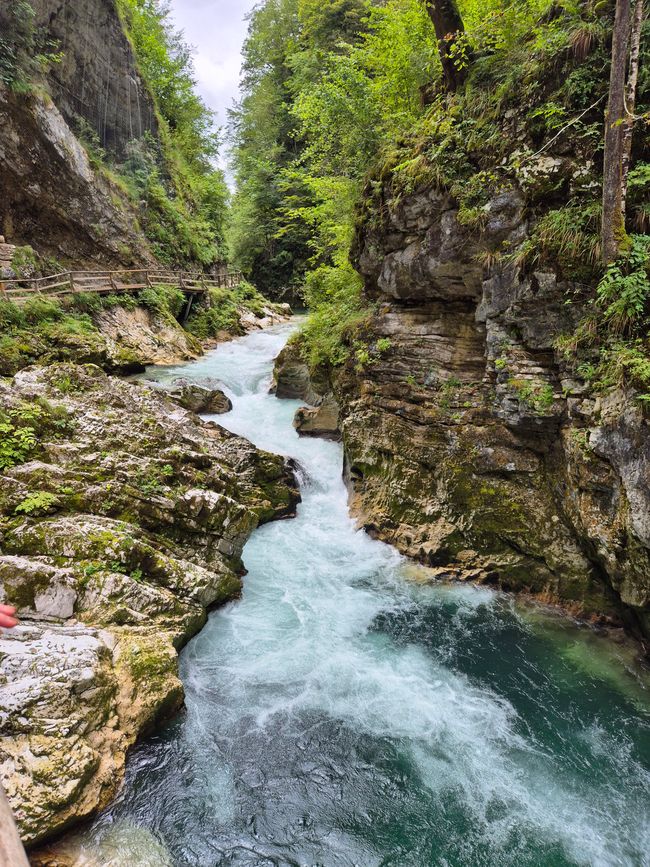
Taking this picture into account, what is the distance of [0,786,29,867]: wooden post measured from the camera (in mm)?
1301

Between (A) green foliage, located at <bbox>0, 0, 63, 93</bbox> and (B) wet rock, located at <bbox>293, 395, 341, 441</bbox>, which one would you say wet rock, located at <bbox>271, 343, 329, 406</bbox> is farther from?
(A) green foliage, located at <bbox>0, 0, 63, 93</bbox>

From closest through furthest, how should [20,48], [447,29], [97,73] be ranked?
1. [447,29]
2. [20,48]
3. [97,73]

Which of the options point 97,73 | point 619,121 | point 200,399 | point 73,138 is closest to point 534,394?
point 619,121

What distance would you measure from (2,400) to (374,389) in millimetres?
6928

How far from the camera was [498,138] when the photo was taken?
7.44 m

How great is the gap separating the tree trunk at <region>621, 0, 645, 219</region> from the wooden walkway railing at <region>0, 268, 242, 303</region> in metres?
14.2

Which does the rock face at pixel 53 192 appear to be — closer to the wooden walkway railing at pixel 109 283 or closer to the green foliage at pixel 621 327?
the wooden walkway railing at pixel 109 283

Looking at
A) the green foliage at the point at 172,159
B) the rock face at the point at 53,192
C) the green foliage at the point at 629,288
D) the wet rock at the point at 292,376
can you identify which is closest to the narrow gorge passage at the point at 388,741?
the green foliage at the point at 629,288

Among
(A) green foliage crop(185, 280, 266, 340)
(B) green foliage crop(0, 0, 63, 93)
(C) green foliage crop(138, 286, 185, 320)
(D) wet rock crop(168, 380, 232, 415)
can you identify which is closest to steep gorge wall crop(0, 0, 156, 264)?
(B) green foliage crop(0, 0, 63, 93)

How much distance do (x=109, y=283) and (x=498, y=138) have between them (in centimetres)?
1505

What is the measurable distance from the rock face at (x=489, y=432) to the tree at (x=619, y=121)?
89 cm

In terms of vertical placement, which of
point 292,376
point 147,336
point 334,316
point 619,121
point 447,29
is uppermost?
point 447,29

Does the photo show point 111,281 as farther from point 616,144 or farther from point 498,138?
point 616,144

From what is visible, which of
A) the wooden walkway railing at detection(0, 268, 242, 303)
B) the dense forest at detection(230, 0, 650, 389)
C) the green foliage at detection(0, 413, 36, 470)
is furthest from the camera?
the wooden walkway railing at detection(0, 268, 242, 303)
